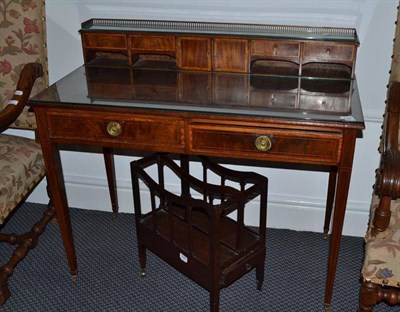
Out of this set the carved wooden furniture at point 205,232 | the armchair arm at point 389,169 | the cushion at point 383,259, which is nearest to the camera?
the armchair arm at point 389,169

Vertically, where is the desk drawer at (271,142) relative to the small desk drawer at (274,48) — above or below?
below

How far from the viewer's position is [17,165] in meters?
2.04

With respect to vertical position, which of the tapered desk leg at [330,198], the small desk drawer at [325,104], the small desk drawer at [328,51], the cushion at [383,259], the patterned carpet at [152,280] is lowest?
the patterned carpet at [152,280]

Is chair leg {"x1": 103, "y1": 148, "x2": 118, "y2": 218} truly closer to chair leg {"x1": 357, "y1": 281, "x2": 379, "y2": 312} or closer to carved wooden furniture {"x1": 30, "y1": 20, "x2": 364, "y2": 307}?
carved wooden furniture {"x1": 30, "y1": 20, "x2": 364, "y2": 307}

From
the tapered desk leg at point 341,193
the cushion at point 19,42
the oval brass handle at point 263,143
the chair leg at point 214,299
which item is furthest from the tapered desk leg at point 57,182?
the tapered desk leg at point 341,193

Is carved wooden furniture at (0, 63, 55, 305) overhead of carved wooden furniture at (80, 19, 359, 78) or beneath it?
beneath

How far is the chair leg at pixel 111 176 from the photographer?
247 cm

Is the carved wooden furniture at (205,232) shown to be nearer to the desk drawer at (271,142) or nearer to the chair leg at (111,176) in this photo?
the desk drawer at (271,142)

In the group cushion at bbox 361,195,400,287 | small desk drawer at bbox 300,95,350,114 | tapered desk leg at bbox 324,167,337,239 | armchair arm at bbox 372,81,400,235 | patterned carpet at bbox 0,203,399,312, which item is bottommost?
patterned carpet at bbox 0,203,399,312

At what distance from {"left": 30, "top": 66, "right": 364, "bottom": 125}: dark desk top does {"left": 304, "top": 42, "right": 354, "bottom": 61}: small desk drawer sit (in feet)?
0.29

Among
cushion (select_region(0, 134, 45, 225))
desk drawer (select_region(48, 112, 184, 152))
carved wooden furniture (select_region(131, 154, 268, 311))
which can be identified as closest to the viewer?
desk drawer (select_region(48, 112, 184, 152))

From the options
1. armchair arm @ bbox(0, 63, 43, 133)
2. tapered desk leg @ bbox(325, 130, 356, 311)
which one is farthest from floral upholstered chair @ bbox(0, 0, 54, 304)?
tapered desk leg @ bbox(325, 130, 356, 311)

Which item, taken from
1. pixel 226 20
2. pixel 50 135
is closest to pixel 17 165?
pixel 50 135

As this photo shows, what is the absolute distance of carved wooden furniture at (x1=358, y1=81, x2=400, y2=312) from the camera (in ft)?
4.76
